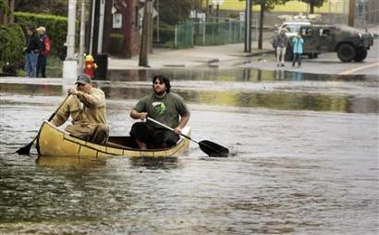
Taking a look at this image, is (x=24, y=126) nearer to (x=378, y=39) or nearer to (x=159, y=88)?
(x=159, y=88)

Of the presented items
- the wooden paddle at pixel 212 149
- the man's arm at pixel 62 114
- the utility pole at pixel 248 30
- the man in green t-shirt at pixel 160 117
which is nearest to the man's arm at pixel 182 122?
the man in green t-shirt at pixel 160 117

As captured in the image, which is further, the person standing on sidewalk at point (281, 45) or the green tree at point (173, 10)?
the green tree at point (173, 10)

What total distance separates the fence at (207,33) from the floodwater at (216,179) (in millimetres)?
39895

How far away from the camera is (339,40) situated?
55.9m

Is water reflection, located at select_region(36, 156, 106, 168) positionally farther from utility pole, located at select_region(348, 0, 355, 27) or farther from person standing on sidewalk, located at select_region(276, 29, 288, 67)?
utility pole, located at select_region(348, 0, 355, 27)

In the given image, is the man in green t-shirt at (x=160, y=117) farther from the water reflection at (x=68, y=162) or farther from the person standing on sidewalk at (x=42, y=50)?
the person standing on sidewalk at (x=42, y=50)

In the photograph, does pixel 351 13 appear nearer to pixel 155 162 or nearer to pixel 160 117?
pixel 160 117

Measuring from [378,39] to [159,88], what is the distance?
66.6m

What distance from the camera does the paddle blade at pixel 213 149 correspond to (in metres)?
17.7

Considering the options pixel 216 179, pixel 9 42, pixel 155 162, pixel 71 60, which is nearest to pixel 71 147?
pixel 155 162

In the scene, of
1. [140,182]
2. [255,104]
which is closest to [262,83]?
[255,104]

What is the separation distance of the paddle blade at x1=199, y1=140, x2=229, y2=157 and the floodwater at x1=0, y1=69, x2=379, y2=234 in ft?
0.54

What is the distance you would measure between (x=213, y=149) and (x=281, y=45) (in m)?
35.3

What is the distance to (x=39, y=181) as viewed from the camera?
13.9 meters
